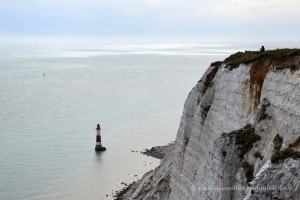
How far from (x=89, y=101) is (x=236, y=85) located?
82.2 m

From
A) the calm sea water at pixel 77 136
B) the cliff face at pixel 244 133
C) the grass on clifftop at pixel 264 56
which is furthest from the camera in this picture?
the calm sea water at pixel 77 136

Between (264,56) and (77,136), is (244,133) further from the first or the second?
(77,136)

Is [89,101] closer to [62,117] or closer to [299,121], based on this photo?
[62,117]

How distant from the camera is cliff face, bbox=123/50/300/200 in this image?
11.6 metres

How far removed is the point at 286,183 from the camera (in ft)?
36.4

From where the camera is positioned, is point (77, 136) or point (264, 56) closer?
point (264, 56)

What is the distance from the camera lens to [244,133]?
17.3 m

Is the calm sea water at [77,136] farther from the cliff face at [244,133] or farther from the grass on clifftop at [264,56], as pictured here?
the grass on clifftop at [264,56]

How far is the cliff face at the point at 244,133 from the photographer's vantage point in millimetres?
11609

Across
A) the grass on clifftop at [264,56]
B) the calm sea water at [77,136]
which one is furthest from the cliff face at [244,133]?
the calm sea water at [77,136]

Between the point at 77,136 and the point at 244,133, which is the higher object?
the point at 244,133

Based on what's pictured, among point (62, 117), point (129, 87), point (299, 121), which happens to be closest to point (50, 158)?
point (62, 117)

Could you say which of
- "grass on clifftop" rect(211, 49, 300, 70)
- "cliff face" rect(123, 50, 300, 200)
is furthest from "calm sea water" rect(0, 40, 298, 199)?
"grass on clifftop" rect(211, 49, 300, 70)

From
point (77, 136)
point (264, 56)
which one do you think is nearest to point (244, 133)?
point (264, 56)
